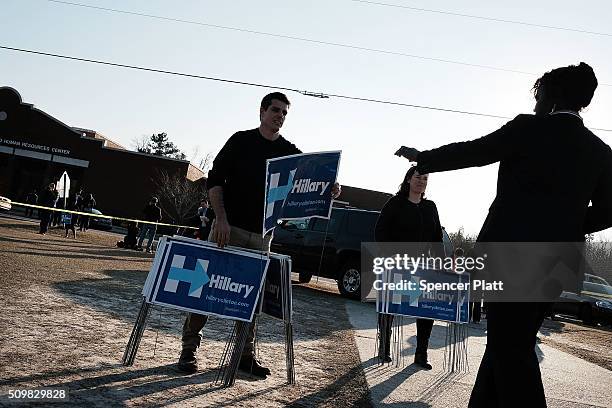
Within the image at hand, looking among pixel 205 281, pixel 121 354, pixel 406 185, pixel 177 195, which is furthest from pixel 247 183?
pixel 177 195

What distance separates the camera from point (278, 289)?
4.54 m

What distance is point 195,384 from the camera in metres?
3.92

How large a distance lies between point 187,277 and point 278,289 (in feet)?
2.23

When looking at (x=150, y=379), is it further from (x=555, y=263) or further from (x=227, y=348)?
(x=555, y=263)

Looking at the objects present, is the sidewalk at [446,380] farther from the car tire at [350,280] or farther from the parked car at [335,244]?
the parked car at [335,244]

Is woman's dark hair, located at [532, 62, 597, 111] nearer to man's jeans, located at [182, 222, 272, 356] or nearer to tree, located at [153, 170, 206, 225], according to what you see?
man's jeans, located at [182, 222, 272, 356]

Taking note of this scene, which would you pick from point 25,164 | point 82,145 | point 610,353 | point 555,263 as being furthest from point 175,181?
point 555,263

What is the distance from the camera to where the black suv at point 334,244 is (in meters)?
13.8

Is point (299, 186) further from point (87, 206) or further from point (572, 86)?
point (87, 206)

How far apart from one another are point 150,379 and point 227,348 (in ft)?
2.22

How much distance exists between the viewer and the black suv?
13812mm

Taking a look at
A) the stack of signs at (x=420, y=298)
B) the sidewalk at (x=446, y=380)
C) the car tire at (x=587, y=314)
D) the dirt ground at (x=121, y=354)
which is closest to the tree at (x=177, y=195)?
the car tire at (x=587, y=314)

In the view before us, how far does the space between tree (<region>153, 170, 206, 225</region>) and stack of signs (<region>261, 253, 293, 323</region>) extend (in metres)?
42.0

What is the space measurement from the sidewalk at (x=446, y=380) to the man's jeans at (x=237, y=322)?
0.98 m
